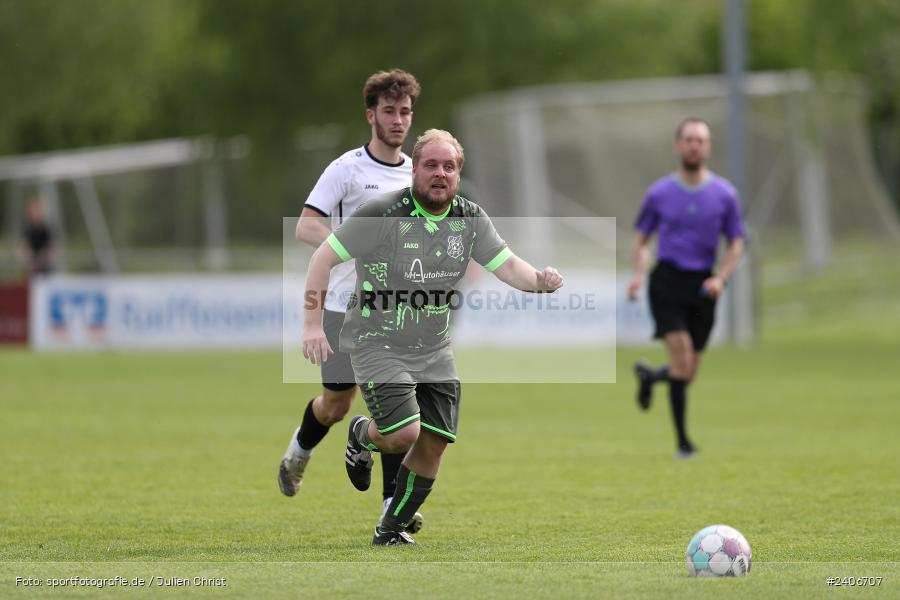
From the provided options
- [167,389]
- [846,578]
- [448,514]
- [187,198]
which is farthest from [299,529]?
[187,198]

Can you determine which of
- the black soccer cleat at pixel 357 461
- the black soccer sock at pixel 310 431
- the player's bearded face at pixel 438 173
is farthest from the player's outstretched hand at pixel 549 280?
the black soccer sock at pixel 310 431

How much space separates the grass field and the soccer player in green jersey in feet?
1.77

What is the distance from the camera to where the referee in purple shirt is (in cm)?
1150

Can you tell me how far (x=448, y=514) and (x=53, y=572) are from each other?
8.94ft

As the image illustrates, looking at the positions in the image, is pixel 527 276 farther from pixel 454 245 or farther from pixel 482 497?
pixel 482 497

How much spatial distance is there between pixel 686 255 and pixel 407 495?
4.91 metres

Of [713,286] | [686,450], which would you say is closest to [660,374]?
[686,450]

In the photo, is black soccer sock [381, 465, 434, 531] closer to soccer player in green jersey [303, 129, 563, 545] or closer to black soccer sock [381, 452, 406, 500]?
soccer player in green jersey [303, 129, 563, 545]

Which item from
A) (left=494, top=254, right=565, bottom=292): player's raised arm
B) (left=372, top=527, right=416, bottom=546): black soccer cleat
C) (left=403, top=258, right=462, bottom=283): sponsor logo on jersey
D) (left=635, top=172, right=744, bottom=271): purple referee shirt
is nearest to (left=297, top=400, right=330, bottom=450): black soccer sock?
(left=372, top=527, right=416, bottom=546): black soccer cleat

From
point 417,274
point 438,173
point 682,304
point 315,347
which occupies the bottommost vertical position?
point 682,304

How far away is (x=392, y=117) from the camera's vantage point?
7723 millimetres

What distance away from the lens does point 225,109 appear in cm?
3566

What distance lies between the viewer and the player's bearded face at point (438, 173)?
6875mm

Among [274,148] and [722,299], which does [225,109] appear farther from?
[722,299]
